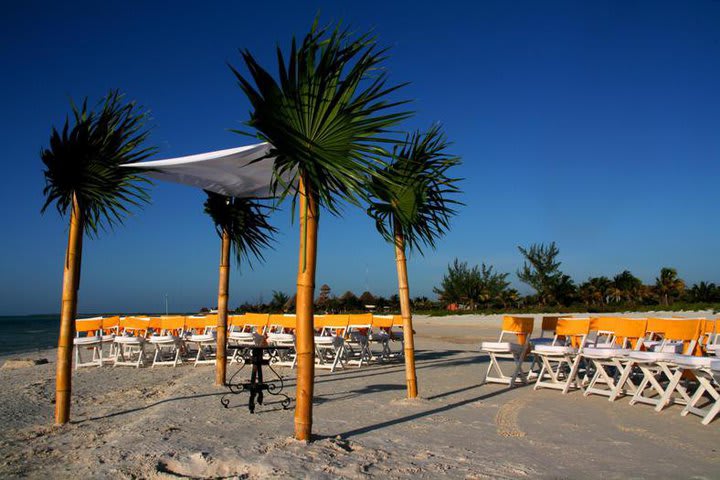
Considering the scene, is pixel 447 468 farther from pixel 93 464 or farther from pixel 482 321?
pixel 482 321

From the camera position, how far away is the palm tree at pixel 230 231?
7.44 meters

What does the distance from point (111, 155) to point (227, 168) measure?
1228 mm

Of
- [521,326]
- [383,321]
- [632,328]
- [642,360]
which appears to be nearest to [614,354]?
[642,360]

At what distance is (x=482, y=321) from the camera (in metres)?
29.1

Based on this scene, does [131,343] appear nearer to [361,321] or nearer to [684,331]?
[361,321]

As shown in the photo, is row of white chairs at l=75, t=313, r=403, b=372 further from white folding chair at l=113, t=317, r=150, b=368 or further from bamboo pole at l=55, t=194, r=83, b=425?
bamboo pole at l=55, t=194, r=83, b=425

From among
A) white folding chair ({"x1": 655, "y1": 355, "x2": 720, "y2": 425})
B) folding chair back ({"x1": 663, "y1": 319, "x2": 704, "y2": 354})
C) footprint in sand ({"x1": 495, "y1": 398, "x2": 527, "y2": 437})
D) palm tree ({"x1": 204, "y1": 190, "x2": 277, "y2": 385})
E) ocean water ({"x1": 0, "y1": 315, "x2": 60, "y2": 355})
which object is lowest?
ocean water ({"x1": 0, "y1": 315, "x2": 60, "y2": 355})

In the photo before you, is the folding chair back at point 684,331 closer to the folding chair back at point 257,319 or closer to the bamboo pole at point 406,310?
the bamboo pole at point 406,310

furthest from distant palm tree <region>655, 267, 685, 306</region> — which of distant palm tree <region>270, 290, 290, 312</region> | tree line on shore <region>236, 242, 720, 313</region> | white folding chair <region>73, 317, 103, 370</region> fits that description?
white folding chair <region>73, 317, 103, 370</region>

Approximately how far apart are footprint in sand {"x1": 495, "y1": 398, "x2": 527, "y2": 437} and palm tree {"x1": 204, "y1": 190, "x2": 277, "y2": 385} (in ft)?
12.1

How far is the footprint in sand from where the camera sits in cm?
489

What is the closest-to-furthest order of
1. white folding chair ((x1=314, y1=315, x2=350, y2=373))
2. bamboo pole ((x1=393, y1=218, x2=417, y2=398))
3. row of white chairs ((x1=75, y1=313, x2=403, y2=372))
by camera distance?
bamboo pole ((x1=393, y1=218, x2=417, y2=398)) → white folding chair ((x1=314, y1=315, x2=350, y2=373)) → row of white chairs ((x1=75, y1=313, x2=403, y2=372))

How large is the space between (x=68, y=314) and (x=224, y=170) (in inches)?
88.0

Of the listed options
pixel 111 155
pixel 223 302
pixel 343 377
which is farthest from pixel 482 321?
pixel 111 155
